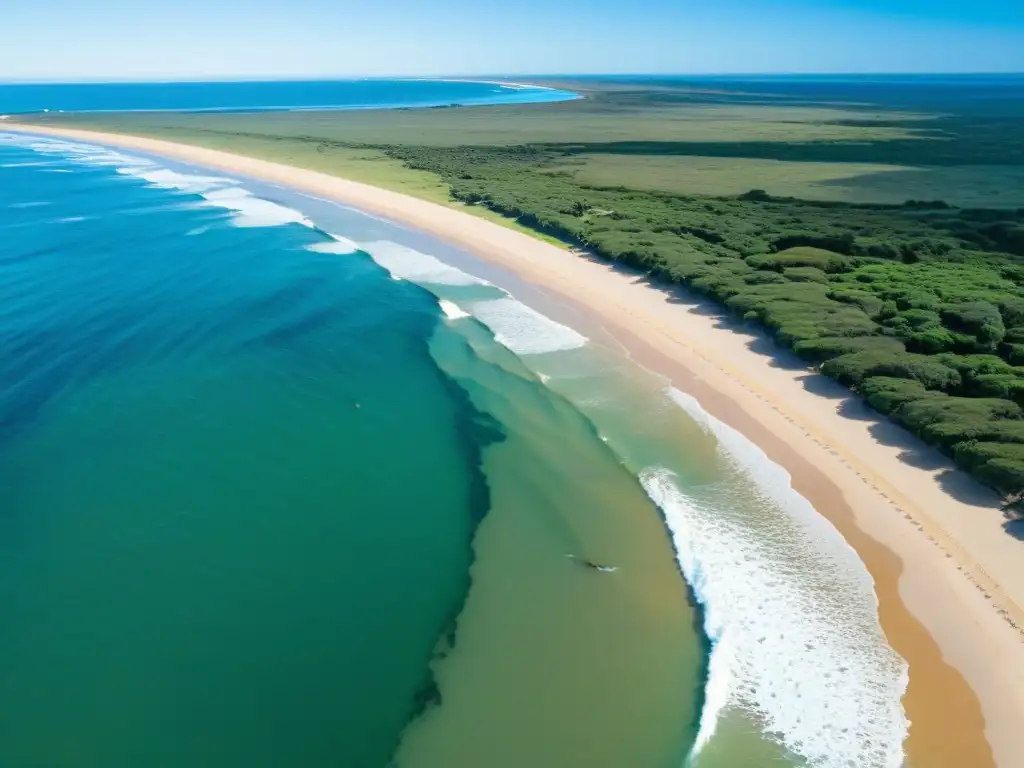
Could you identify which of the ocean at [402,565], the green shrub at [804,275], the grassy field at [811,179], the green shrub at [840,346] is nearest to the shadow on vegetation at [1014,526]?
the ocean at [402,565]

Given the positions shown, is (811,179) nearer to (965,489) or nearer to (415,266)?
(415,266)

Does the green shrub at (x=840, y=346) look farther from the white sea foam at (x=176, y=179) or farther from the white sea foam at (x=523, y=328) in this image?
the white sea foam at (x=176, y=179)

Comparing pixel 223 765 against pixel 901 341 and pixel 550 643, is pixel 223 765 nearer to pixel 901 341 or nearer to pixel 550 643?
pixel 550 643

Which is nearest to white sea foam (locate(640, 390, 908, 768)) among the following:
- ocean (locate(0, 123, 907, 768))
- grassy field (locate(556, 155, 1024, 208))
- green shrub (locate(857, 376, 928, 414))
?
ocean (locate(0, 123, 907, 768))

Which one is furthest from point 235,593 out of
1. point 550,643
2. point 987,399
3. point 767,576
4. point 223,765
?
point 987,399

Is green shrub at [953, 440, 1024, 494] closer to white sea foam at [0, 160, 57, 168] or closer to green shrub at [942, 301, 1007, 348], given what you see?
green shrub at [942, 301, 1007, 348]

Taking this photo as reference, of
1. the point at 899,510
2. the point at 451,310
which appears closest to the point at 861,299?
the point at 899,510
